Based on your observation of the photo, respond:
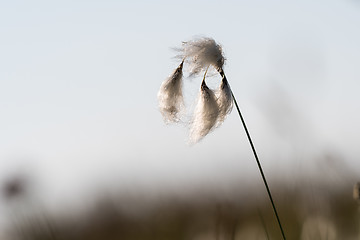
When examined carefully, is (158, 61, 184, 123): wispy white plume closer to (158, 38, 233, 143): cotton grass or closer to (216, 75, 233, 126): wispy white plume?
(158, 38, 233, 143): cotton grass

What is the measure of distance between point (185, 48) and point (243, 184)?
1.06 meters

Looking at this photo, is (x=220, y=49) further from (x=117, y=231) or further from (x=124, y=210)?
(x=117, y=231)

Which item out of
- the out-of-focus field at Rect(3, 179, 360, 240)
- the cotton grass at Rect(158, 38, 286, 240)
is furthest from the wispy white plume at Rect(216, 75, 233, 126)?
the out-of-focus field at Rect(3, 179, 360, 240)

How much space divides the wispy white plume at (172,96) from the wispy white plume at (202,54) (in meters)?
0.06

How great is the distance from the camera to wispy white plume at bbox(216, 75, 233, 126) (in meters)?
2.38

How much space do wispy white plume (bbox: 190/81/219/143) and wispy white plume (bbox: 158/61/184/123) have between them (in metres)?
0.08

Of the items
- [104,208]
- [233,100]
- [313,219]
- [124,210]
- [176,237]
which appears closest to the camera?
[233,100]

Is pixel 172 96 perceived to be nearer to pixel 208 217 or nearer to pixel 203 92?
pixel 203 92

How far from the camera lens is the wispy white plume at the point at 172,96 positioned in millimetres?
2482

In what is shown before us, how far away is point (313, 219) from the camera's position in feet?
10.6

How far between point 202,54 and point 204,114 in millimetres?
191

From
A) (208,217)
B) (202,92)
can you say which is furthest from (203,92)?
(208,217)

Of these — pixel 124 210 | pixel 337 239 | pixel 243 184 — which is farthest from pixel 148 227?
pixel 337 239

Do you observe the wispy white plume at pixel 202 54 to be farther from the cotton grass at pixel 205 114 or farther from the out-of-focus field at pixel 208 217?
the out-of-focus field at pixel 208 217
